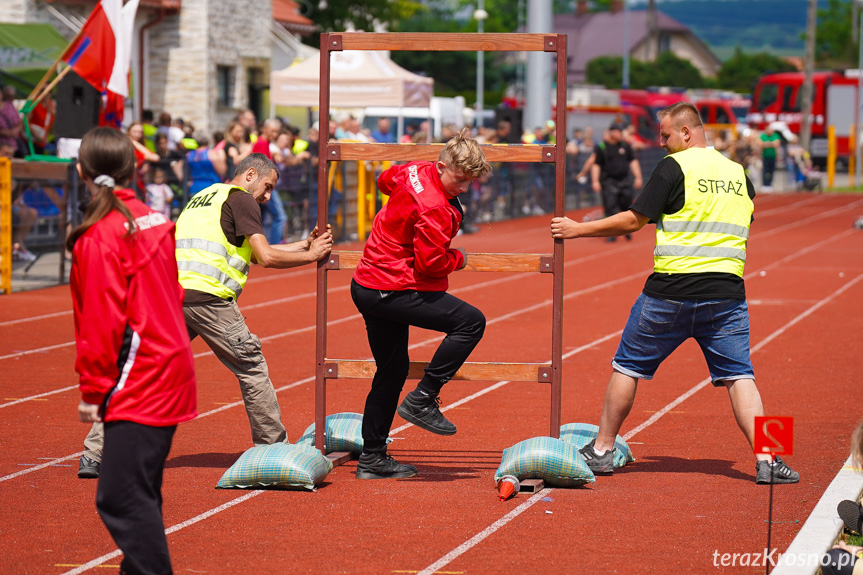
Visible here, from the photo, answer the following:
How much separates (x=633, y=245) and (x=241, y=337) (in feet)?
54.1

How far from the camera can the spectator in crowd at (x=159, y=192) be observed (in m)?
17.5

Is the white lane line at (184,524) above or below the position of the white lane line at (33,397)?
below

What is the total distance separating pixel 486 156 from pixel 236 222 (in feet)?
4.50

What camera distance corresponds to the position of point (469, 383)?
989 centimetres

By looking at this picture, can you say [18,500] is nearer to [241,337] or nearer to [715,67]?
[241,337]

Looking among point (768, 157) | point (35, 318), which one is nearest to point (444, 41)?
point (35, 318)

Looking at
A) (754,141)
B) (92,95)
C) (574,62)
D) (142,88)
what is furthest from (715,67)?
(92,95)

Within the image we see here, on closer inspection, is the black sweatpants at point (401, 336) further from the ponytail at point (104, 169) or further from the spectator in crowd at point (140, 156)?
the spectator in crowd at point (140, 156)

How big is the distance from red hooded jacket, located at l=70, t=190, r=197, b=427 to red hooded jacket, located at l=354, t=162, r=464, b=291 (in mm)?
1969

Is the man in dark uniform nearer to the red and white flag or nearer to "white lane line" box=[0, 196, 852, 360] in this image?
"white lane line" box=[0, 196, 852, 360]

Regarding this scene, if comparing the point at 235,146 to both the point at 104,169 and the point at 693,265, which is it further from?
the point at 104,169

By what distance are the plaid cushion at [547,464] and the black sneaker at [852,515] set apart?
1480 millimetres

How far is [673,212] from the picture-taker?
6.55 meters

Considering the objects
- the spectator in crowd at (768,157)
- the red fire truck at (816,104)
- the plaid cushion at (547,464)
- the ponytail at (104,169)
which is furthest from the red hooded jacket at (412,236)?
the red fire truck at (816,104)
